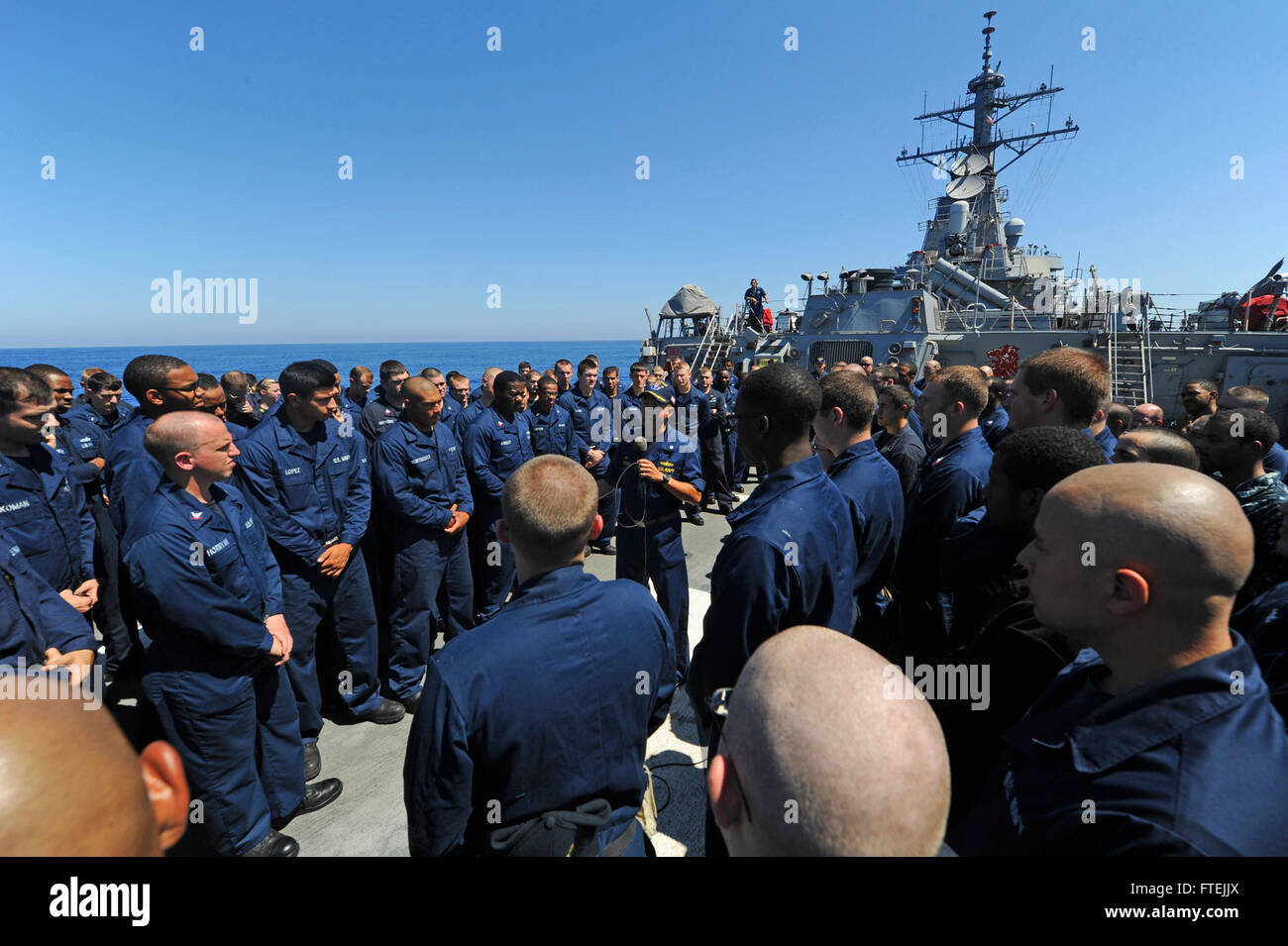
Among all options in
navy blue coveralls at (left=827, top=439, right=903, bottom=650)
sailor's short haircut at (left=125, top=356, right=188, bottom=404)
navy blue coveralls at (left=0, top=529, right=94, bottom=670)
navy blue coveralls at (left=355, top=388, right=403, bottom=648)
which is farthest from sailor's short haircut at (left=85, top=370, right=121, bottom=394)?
navy blue coveralls at (left=827, top=439, right=903, bottom=650)

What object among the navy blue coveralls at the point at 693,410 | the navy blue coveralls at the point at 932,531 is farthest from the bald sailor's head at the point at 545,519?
the navy blue coveralls at the point at 693,410

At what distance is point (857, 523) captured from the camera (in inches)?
115

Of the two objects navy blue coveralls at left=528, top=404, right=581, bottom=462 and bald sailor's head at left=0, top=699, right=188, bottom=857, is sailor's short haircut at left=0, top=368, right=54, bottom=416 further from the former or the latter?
navy blue coveralls at left=528, top=404, right=581, bottom=462

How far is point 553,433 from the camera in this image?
7.48 meters

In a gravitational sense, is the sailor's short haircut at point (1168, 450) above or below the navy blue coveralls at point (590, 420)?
below

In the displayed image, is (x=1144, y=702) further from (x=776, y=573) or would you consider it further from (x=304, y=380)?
(x=304, y=380)

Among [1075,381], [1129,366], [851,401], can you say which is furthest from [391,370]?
[1129,366]

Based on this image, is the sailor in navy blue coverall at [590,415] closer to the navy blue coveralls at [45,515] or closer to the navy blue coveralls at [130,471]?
the navy blue coveralls at [130,471]

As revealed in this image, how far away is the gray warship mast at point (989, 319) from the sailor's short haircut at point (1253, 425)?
1010 centimetres

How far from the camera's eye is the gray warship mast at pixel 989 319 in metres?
12.0

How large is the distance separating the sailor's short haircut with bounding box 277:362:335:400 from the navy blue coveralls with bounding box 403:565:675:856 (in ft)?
8.98

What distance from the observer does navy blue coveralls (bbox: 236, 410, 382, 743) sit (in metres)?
3.62
